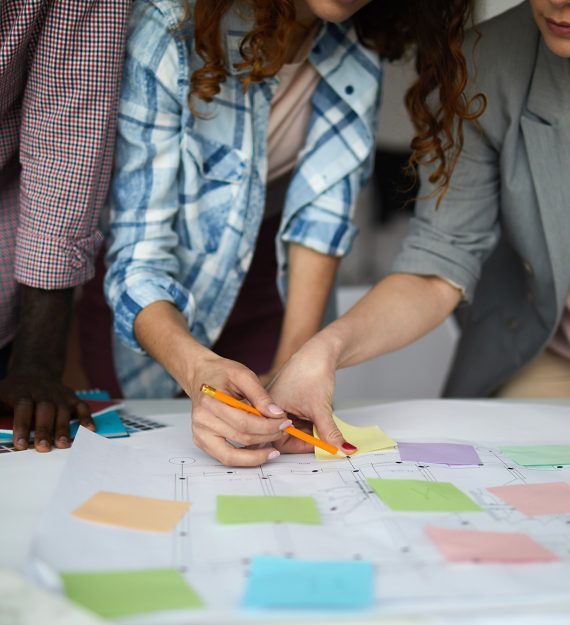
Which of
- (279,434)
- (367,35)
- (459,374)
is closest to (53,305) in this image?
(279,434)

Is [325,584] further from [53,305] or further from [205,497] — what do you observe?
[53,305]

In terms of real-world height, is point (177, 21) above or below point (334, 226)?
above

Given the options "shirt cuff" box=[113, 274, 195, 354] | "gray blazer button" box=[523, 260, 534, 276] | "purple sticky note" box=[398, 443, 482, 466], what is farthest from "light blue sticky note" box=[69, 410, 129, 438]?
"gray blazer button" box=[523, 260, 534, 276]

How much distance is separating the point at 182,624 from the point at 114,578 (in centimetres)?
8

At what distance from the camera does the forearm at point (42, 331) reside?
107 centimetres

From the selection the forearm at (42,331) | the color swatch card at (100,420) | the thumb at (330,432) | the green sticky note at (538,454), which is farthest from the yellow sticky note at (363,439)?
the forearm at (42,331)

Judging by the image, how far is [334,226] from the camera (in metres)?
1.23

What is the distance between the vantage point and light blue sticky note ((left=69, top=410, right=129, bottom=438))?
0.99 meters

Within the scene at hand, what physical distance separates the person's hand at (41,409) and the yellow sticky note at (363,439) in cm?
28

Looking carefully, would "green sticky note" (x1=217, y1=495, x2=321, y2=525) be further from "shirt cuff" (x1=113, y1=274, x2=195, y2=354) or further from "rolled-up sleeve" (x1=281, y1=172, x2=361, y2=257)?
"rolled-up sleeve" (x1=281, y1=172, x2=361, y2=257)

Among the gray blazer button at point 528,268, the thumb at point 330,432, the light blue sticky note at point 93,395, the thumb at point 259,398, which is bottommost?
the light blue sticky note at point 93,395

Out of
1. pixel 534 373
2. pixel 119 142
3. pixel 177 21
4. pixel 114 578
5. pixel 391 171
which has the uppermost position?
pixel 177 21

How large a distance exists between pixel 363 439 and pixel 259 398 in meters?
0.15

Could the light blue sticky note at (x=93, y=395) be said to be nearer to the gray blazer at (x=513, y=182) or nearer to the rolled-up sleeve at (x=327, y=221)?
the rolled-up sleeve at (x=327, y=221)
